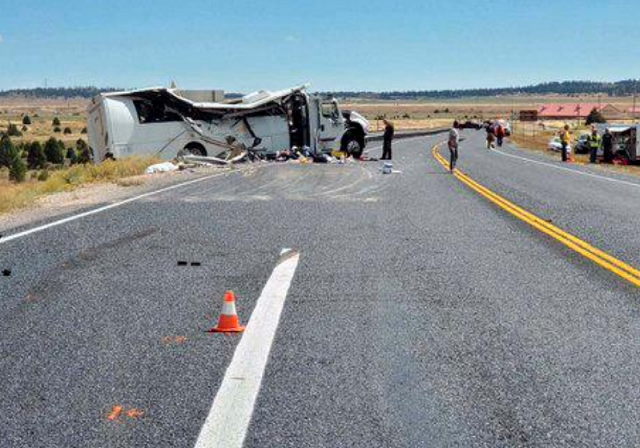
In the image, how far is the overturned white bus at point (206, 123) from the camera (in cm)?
2636

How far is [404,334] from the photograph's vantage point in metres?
5.57

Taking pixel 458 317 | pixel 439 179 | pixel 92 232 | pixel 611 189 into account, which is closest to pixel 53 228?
pixel 92 232

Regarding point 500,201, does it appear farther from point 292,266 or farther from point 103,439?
point 103,439

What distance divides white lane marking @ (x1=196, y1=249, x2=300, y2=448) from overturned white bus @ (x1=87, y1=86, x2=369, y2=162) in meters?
20.7

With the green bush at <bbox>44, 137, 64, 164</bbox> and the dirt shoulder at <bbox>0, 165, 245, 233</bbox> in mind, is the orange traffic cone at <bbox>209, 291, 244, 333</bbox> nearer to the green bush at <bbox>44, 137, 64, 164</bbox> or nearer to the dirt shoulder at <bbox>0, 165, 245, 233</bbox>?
the dirt shoulder at <bbox>0, 165, 245, 233</bbox>

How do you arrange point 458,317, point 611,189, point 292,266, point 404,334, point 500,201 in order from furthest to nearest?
point 611,189 → point 500,201 → point 292,266 → point 458,317 → point 404,334

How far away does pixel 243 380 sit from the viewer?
457 cm

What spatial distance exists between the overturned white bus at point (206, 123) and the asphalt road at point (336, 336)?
1541 centimetres

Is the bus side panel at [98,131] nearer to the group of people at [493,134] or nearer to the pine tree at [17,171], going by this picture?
the pine tree at [17,171]

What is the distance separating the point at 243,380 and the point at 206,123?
79.5 feet

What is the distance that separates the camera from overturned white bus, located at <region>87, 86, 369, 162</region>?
26359 millimetres

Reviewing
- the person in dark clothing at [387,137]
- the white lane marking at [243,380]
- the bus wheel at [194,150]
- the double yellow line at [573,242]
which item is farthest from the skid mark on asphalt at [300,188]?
the white lane marking at [243,380]

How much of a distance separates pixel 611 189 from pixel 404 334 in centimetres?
1538

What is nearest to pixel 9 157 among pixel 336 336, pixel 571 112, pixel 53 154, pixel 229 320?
pixel 53 154
